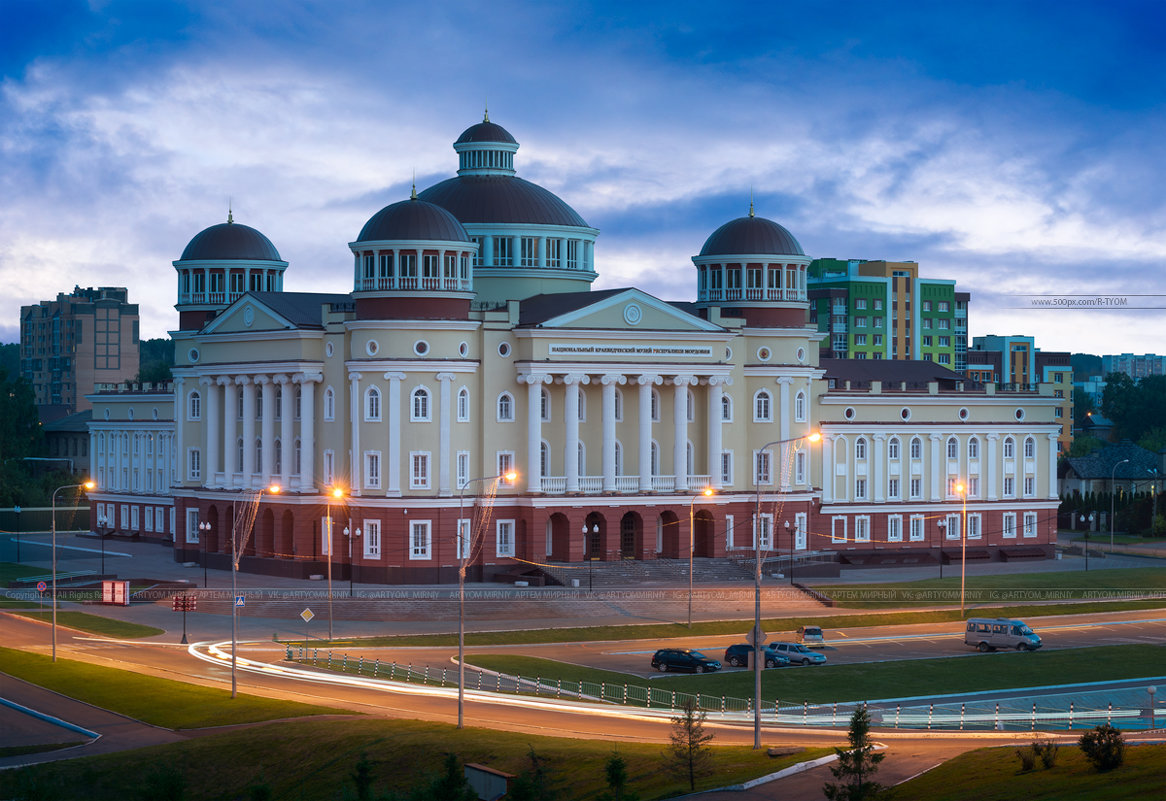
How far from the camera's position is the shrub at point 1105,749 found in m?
47.6

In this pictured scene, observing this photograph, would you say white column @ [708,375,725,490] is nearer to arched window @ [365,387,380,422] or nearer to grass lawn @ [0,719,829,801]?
arched window @ [365,387,380,422]

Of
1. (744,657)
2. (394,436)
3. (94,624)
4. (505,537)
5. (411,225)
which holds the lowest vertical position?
(94,624)

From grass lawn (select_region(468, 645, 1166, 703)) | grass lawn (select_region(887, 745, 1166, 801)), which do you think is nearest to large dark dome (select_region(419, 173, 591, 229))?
grass lawn (select_region(468, 645, 1166, 703))

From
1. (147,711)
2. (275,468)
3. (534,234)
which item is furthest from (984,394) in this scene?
(147,711)

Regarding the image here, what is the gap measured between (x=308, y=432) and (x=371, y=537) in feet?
29.6

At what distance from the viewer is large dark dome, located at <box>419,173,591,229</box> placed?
399 feet

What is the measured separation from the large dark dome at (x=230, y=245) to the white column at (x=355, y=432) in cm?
2270

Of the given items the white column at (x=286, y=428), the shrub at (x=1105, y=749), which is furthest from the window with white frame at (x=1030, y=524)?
the shrub at (x=1105, y=749)

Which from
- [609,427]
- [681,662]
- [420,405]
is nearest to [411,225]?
[420,405]

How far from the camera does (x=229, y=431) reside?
4690 inches

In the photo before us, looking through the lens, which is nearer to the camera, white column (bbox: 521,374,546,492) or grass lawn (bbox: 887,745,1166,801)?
grass lawn (bbox: 887,745,1166,801)

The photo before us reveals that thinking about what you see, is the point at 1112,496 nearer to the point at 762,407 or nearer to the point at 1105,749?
the point at 762,407

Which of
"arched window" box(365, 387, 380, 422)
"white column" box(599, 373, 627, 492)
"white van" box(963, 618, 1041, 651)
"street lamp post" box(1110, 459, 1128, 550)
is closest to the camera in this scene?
"white van" box(963, 618, 1041, 651)

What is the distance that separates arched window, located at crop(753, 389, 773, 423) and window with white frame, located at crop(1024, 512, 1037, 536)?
2475cm
